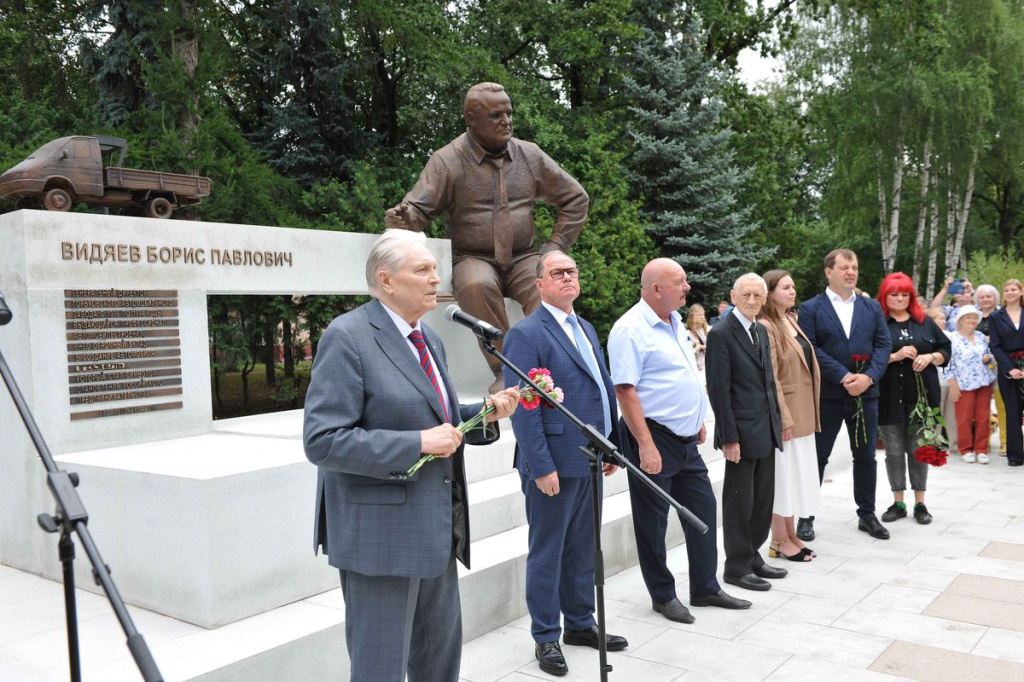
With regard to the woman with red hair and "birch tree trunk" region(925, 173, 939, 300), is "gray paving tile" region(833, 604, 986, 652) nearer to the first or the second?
the woman with red hair

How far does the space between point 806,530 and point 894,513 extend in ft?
3.50

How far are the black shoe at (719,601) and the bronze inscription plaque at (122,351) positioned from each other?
3.41 metres

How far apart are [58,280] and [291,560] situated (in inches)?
86.4

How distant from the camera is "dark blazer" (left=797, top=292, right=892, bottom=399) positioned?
627 centimetres

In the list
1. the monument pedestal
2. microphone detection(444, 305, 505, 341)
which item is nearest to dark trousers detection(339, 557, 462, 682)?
microphone detection(444, 305, 505, 341)

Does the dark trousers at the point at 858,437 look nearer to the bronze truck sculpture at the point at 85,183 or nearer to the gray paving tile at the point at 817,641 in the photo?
the gray paving tile at the point at 817,641

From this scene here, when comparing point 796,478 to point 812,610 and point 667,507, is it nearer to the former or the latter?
point 812,610

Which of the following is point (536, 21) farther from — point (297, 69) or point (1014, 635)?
point (1014, 635)

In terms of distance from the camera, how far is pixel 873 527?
644cm

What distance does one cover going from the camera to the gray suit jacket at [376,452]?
2.50 meters

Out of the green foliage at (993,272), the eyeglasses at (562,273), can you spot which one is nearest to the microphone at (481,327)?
the eyeglasses at (562,273)

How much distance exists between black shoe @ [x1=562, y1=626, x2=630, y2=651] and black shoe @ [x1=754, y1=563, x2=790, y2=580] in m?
1.46

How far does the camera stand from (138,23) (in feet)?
42.4

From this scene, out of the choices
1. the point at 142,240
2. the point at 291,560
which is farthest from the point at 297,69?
the point at 291,560
